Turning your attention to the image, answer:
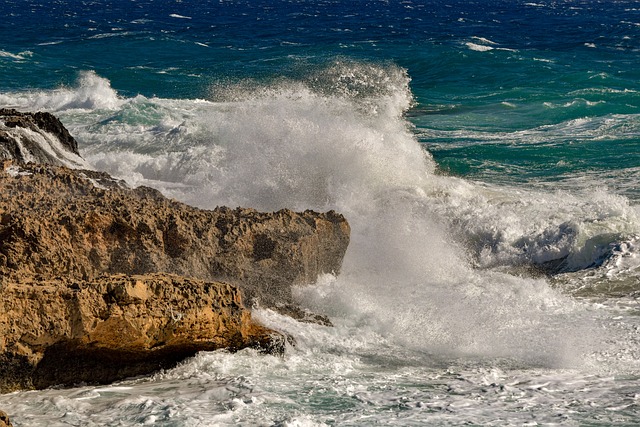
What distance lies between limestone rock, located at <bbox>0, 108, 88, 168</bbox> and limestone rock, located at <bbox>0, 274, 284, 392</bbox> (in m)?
4.24

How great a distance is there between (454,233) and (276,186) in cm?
245

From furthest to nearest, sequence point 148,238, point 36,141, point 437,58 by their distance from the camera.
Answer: point 437,58, point 36,141, point 148,238

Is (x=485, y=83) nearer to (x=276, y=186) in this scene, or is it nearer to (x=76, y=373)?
(x=276, y=186)

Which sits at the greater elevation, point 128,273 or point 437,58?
point 128,273

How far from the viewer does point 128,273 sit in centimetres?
711

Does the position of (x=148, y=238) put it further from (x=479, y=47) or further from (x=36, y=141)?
(x=479, y=47)

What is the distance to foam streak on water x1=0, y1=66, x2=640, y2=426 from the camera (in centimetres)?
605

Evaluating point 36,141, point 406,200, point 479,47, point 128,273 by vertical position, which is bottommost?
point 406,200

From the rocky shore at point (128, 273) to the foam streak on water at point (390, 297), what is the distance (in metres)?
0.20

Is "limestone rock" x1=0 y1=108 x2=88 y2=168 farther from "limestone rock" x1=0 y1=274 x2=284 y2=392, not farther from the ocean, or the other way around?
"limestone rock" x1=0 y1=274 x2=284 y2=392

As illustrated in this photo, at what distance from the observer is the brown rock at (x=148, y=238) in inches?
273

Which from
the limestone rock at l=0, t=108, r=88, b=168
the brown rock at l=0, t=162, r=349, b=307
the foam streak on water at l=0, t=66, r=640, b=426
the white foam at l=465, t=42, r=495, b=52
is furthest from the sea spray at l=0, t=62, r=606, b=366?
the white foam at l=465, t=42, r=495, b=52

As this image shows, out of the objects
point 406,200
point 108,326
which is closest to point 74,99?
point 406,200

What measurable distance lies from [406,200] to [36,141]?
4928 mm
